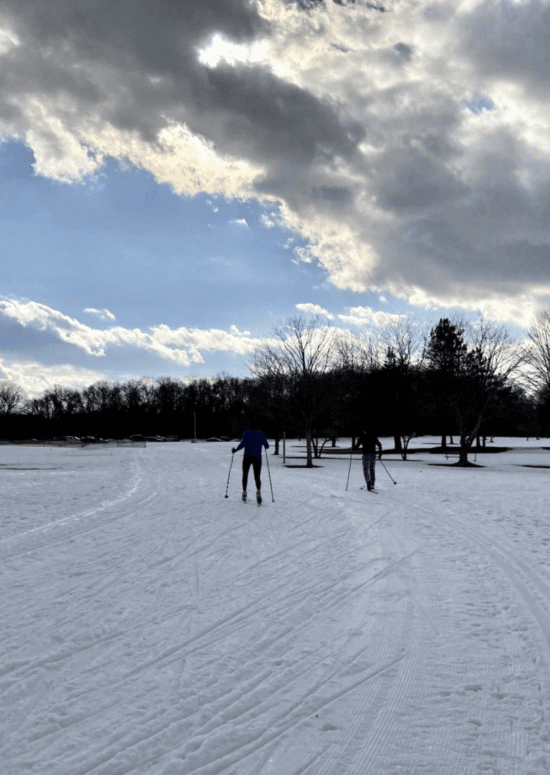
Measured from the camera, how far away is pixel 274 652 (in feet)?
13.6

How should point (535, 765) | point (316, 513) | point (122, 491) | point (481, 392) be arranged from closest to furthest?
point (535, 765) → point (316, 513) → point (122, 491) → point (481, 392)

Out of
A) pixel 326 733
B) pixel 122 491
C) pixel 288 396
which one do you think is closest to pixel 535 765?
pixel 326 733

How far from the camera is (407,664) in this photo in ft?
13.0

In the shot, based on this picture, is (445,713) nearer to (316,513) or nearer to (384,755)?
(384,755)

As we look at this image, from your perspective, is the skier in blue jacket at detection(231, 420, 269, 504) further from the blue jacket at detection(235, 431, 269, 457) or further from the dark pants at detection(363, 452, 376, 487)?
the dark pants at detection(363, 452, 376, 487)

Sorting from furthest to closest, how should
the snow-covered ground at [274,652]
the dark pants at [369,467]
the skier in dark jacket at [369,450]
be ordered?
the dark pants at [369,467], the skier in dark jacket at [369,450], the snow-covered ground at [274,652]

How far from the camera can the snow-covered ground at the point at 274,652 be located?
2924mm

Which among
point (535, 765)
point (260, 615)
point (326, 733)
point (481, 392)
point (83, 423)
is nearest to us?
point (535, 765)

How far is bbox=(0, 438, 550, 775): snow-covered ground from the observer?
9.59 feet

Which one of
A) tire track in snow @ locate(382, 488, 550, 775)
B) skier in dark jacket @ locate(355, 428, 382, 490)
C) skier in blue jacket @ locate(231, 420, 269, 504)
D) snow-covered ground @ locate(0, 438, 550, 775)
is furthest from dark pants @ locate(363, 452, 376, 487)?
tire track in snow @ locate(382, 488, 550, 775)

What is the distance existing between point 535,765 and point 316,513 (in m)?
8.91

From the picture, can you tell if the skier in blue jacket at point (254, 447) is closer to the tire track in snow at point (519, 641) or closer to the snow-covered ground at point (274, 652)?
the snow-covered ground at point (274, 652)

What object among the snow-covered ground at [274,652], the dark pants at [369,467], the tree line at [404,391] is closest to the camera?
the snow-covered ground at [274,652]

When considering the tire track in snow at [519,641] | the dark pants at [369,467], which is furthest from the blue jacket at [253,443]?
the tire track in snow at [519,641]
